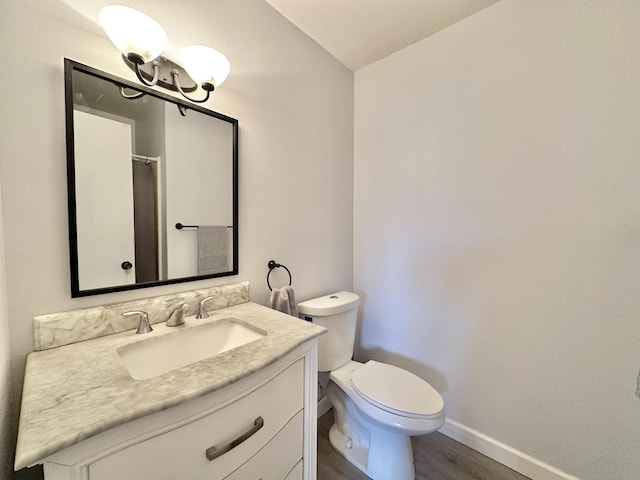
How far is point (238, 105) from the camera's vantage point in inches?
47.8

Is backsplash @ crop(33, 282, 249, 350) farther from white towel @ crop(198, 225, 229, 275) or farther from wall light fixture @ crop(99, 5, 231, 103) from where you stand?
wall light fixture @ crop(99, 5, 231, 103)

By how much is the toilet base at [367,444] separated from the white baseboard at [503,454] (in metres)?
0.44

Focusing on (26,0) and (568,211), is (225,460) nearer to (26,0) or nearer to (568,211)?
(26,0)

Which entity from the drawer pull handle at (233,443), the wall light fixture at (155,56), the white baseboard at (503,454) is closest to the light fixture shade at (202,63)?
the wall light fixture at (155,56)

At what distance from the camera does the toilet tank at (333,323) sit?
142cm

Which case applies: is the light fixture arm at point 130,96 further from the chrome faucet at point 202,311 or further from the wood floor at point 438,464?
the wood floor at point 438,464

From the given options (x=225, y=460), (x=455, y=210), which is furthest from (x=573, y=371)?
(x=225, y=460)

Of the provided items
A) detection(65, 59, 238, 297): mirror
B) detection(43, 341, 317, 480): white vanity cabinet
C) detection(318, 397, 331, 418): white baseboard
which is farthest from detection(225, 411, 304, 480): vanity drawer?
detection(318, 397, 331, 418): white baseboard

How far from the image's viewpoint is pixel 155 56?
0.83m

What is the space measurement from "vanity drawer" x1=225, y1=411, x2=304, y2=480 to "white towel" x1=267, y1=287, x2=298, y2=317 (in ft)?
1.62

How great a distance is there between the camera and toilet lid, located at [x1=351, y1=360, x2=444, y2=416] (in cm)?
111

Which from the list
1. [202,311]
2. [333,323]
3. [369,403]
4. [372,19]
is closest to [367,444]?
[369,403]

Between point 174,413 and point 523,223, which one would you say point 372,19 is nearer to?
point 523,223

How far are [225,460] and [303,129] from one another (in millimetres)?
1558
